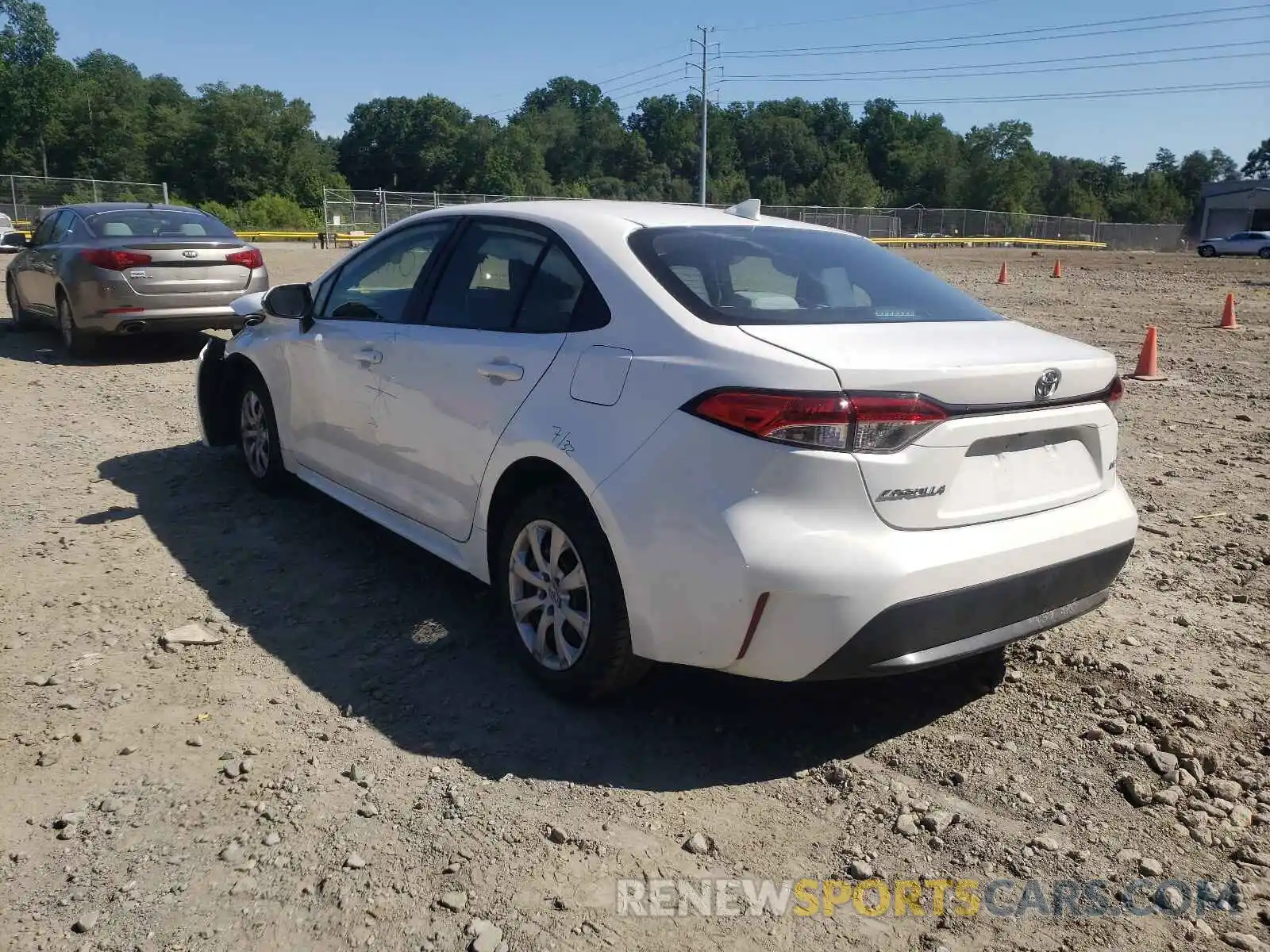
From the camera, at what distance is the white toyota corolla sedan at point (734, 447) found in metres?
2.96

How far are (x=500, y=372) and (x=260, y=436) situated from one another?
2.73 meters

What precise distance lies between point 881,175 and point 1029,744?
13260cm

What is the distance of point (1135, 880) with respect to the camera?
2.81m

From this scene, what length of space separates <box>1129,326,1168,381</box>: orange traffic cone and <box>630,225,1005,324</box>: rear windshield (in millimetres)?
7475

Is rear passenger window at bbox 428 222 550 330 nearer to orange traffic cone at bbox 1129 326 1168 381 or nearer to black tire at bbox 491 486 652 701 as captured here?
black tire at bbox 491 486 652 701

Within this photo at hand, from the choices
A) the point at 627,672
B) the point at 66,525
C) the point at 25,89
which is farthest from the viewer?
the point at 25,89

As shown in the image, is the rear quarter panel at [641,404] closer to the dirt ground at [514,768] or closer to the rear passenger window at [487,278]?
the rear passenger window at [487,278]

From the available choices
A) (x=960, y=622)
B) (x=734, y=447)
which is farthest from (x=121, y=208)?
(x=960, y=622)

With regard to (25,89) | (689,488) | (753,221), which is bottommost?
(689,488)

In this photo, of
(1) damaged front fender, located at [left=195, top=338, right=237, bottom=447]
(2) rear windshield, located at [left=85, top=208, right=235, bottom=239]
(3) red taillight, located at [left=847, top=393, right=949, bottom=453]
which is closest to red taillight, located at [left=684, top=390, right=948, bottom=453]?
(3) red taillight, located at [left=847, top=393, right=949, bottom=453]

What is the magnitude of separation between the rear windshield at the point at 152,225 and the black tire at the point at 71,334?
85 centimetres

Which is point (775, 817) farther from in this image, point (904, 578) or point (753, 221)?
point (753, 221)

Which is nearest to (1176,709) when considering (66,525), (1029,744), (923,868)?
(1029,744)

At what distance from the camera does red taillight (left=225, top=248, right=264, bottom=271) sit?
11.0m
